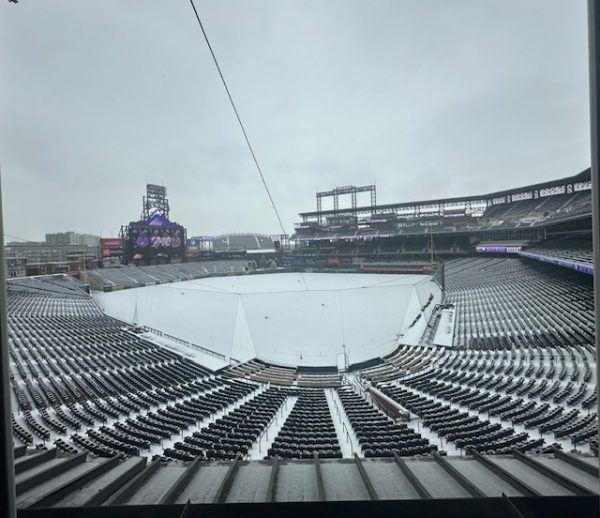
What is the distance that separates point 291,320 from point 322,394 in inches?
407

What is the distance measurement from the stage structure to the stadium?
1360 cm

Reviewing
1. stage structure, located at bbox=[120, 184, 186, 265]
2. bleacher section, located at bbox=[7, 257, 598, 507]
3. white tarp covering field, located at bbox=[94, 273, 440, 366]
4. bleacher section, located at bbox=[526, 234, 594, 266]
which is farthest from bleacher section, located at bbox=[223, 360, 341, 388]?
stage structure, located at bbox=[120, 184, 186, 265]

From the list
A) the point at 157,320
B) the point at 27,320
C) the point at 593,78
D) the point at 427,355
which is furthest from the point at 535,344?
the point at 27,320

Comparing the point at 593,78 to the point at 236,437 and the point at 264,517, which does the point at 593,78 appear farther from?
the point at 236,437

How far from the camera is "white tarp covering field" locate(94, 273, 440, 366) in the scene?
20.4 meters

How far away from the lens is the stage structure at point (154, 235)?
4809cm

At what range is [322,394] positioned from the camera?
13875mm

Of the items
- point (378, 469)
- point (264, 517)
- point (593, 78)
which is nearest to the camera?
point (593, 78)

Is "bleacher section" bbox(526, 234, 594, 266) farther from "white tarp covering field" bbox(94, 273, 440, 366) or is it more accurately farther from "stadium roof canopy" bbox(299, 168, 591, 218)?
"white tarp covering field" bbox(94, 273, 440, 366)

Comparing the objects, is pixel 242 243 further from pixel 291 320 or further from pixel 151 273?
pixel 291 320

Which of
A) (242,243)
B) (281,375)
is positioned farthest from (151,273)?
(281,375)

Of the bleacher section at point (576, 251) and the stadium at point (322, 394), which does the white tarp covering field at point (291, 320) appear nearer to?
the stadium at point (322, 394)

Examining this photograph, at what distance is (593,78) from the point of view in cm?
170

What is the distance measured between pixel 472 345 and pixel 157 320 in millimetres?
23568
